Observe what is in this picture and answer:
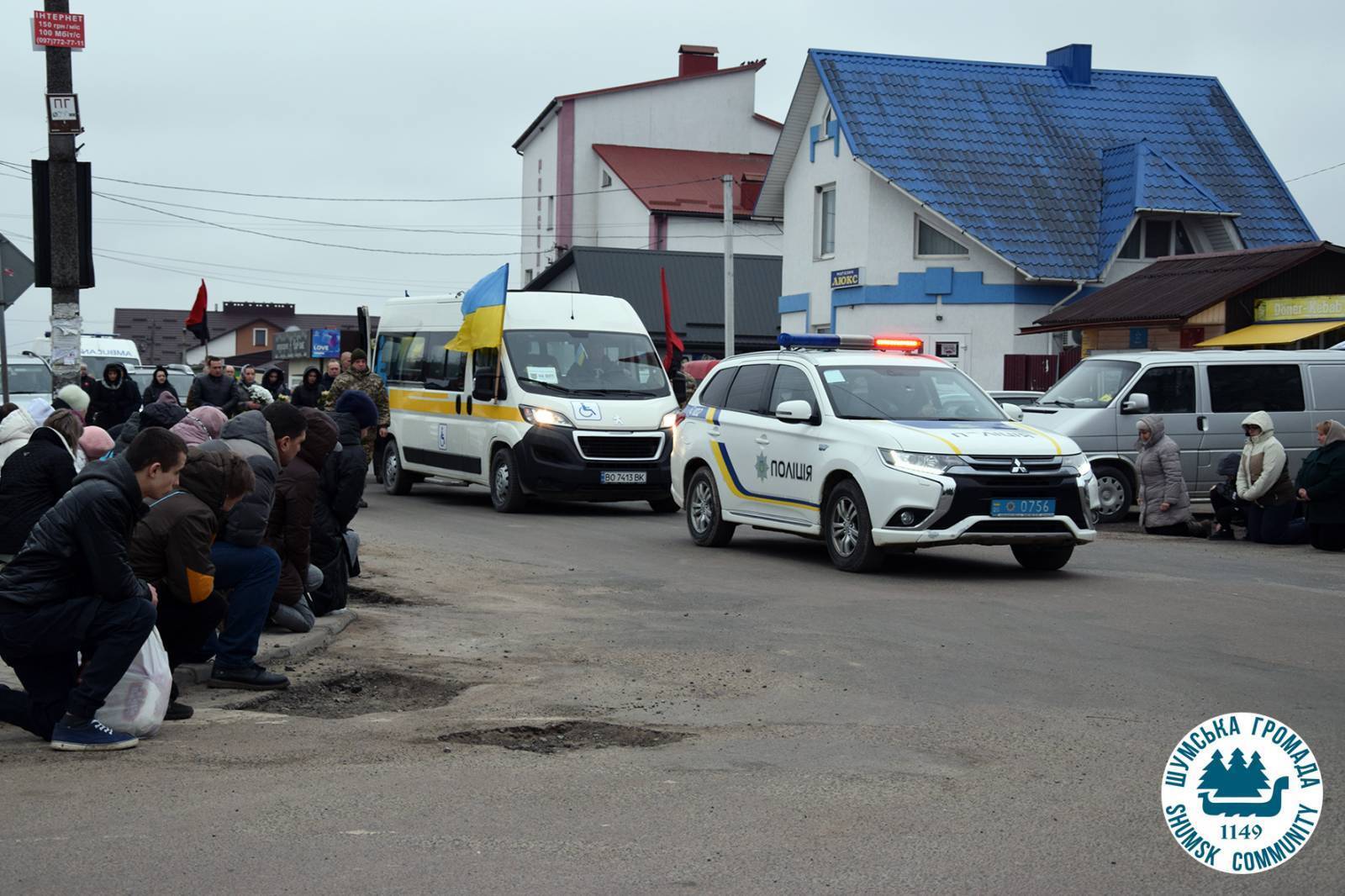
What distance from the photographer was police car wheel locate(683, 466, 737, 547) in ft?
52.4

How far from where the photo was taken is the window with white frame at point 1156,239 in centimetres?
3728

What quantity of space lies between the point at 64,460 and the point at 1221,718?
6.29 metres

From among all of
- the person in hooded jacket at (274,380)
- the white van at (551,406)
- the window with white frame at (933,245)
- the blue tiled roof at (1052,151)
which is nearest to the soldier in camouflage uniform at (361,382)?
the white van at (551,406)

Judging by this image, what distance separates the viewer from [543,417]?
1959cm

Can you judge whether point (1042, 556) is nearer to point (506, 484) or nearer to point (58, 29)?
point (506, 484)

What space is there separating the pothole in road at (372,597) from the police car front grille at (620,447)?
23.7ft

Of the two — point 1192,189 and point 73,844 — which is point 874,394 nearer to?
point 73,844

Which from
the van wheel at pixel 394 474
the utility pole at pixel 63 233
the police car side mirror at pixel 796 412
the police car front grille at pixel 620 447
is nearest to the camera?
the police car side mirror at pixel 796 412

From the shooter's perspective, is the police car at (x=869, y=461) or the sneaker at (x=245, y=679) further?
the police car at (x=869, y=461)

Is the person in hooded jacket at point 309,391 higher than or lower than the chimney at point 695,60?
lower

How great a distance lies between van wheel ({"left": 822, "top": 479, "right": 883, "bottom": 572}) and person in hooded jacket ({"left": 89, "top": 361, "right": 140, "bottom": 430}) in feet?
46.3

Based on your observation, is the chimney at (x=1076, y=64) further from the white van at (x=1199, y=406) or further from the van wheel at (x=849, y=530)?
the van wheel at (x=849, y=530)

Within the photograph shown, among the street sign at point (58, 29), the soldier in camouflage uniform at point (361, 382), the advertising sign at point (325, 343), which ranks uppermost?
the street sign at point (58, 29)

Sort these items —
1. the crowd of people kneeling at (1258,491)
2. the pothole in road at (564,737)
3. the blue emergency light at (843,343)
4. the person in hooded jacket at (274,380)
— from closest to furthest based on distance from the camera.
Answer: the pothole in road at (564,737) → the blue emergency light at (843,343) → the crowd of people kneeling at (1258,491) → the person in hooded jacket at (274,380)
